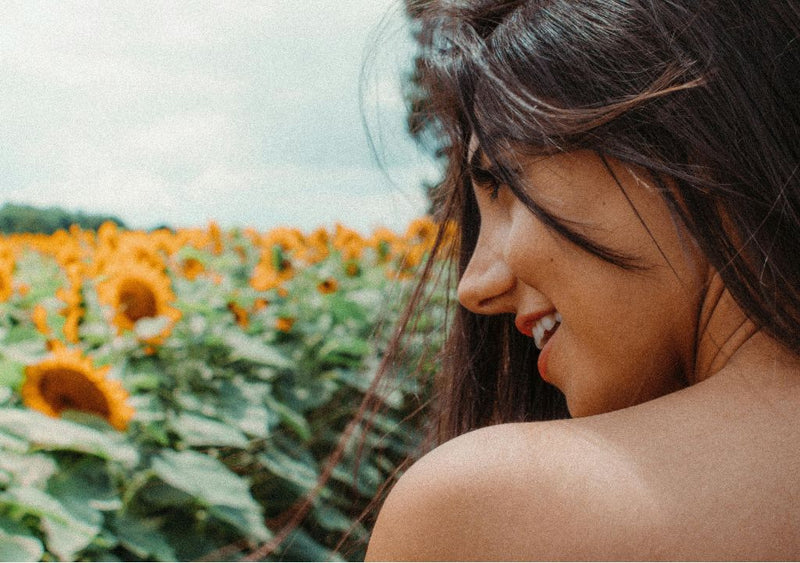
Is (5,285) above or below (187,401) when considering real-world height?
above

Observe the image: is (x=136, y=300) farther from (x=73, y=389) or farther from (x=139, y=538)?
(x=139, y=538)

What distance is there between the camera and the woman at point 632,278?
0.65 m

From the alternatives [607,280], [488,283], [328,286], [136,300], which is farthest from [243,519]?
[328,286]

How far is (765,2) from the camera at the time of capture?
2.84ft

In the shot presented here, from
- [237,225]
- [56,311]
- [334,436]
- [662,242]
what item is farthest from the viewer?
[237,225]

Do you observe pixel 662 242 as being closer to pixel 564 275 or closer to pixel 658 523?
pixel 564 275

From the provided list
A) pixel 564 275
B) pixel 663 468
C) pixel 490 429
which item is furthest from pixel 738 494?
pixel 564 275

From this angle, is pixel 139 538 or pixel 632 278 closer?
pixel 632 278

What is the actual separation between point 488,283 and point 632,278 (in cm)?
20

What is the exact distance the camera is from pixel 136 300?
223 cm

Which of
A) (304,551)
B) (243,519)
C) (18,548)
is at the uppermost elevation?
(18,548)

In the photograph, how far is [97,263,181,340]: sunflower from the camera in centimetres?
217

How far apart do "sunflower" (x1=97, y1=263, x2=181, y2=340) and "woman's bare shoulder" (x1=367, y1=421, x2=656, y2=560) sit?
157cm

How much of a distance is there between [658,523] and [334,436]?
2273 mm
